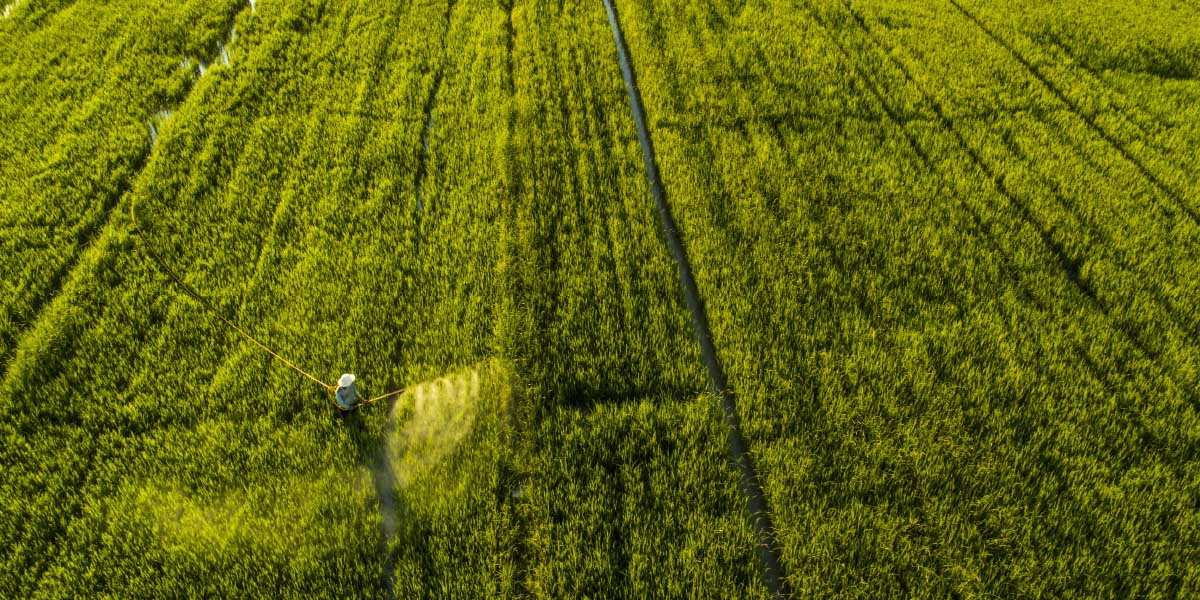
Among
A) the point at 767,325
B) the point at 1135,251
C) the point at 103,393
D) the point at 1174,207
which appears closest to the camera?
the point at 103,393

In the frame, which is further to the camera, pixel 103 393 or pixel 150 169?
pixel 150 169

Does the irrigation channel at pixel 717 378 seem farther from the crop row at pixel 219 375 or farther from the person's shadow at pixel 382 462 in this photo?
the crop row at pixel 219 375

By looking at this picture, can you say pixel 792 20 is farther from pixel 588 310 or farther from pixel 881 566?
pixel 881 566

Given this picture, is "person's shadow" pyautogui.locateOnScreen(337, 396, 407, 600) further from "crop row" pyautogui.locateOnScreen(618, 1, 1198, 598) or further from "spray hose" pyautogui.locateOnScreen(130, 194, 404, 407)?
"crop row" pyautogui.locateOnScreen(618, 1, 1198, 598)

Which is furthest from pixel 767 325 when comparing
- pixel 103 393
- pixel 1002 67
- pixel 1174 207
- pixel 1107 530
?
pixel 1002 67

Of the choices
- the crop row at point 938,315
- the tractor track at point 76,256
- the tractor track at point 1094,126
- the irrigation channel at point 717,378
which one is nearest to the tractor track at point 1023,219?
the crop row at point 938,315

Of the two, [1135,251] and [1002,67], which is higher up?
[1002,67]

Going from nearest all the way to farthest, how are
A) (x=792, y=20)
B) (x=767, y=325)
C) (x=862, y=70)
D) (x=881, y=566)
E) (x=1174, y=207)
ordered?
(x=881, y=566) < (x=767, y=325) < (x=1174, y=207) < (x=862, y=70) < (x=792, y=20)
